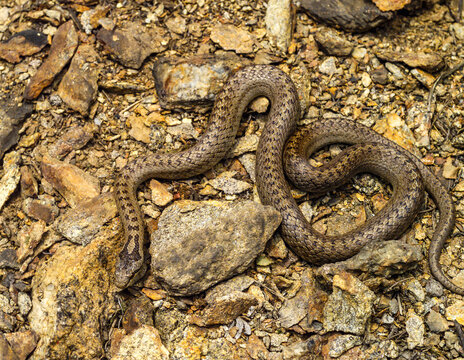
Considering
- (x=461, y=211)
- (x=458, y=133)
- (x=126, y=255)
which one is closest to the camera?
(x=126, y=255)

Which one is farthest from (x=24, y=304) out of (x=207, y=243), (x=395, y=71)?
(x=395, y=71)

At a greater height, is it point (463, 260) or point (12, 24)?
point (12, 24)

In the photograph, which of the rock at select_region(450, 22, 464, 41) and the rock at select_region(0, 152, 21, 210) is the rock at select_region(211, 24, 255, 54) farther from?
the rock at select_region(0, 152, 21, 210)

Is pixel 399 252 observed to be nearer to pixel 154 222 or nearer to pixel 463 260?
pixel 463 260

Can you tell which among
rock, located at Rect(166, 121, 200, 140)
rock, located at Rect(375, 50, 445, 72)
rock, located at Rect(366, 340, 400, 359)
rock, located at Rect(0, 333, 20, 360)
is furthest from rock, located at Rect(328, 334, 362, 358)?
rock, located at Rect(375, 50, 445, 72)

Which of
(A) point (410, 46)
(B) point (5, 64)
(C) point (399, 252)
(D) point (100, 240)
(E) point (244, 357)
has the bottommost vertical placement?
(E) point (244, 357)

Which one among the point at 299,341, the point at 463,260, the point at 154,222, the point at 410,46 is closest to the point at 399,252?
the point at 463,260

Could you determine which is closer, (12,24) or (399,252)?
(399,252)

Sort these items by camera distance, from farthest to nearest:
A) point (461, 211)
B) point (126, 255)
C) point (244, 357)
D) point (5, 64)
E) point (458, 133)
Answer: point (5, 64), point (458, 133), point (461, 211), point (126, 255), point (244, 357)
